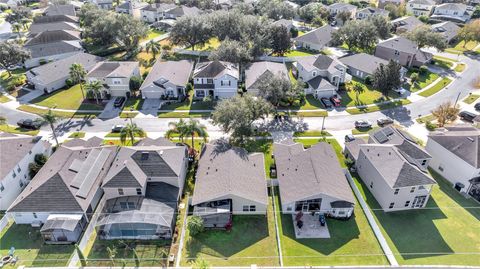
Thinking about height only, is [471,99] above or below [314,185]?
below

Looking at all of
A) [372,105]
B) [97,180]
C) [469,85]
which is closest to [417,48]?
[469,85]

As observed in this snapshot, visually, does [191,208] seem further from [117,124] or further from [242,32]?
[242,32]

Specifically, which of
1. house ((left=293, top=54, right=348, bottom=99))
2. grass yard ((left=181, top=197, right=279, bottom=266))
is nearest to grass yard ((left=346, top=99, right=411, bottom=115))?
house ((left=293, top=54, right=348, bottom=99))

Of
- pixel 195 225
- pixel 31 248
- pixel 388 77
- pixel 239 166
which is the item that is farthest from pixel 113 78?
pixel 388 77

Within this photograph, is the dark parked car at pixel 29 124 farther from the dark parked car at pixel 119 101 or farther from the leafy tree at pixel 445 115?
the leafy tree at pixel 445 115

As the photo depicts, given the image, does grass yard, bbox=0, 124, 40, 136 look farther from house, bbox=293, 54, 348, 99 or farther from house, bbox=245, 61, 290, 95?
house, bbox=293, 54, 348, 99

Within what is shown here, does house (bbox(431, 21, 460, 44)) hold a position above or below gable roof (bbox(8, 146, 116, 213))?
above

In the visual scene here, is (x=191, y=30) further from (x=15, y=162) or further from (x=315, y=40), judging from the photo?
(x=15, y=162)
